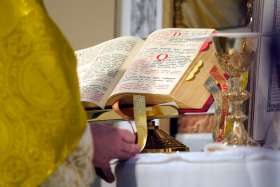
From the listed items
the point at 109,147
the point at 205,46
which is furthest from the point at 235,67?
the point at 109,147

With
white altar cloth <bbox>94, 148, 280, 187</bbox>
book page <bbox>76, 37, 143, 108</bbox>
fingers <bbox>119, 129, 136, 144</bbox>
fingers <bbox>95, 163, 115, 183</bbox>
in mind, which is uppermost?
book page <bbox>76, 37, 143, 108</bbox>

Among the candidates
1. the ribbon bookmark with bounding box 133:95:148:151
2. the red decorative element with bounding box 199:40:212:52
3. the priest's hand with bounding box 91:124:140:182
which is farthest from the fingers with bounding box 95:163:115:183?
the red decorative element with bounding box 199:40:212:52

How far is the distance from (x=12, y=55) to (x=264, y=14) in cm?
39

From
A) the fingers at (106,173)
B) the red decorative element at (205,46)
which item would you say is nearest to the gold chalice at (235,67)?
the red decorative element at (205,46)

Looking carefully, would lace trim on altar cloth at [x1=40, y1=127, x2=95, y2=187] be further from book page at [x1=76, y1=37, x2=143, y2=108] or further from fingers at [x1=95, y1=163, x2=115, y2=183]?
book page at [x1=76, y1=37, x2=143, y2=108]

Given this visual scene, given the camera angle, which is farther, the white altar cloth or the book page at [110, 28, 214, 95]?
the book page at [110, 28, 214, 95]

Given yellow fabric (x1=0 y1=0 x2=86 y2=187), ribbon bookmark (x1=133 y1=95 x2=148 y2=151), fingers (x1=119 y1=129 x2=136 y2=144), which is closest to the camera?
yellow fabric (x1=0 y1=0 x2=86 y2=187)

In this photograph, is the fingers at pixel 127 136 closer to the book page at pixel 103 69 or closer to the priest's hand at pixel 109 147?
the priest's hand at pixel 109 147

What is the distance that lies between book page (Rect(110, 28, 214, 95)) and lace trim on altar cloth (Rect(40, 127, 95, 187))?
0.19m

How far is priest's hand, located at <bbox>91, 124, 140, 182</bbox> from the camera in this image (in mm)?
652

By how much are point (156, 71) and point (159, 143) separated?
0.36 feet

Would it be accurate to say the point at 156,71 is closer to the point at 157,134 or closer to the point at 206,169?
the point at 157,134

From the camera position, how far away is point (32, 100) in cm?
59

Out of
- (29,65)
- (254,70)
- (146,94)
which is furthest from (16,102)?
(254,70)
